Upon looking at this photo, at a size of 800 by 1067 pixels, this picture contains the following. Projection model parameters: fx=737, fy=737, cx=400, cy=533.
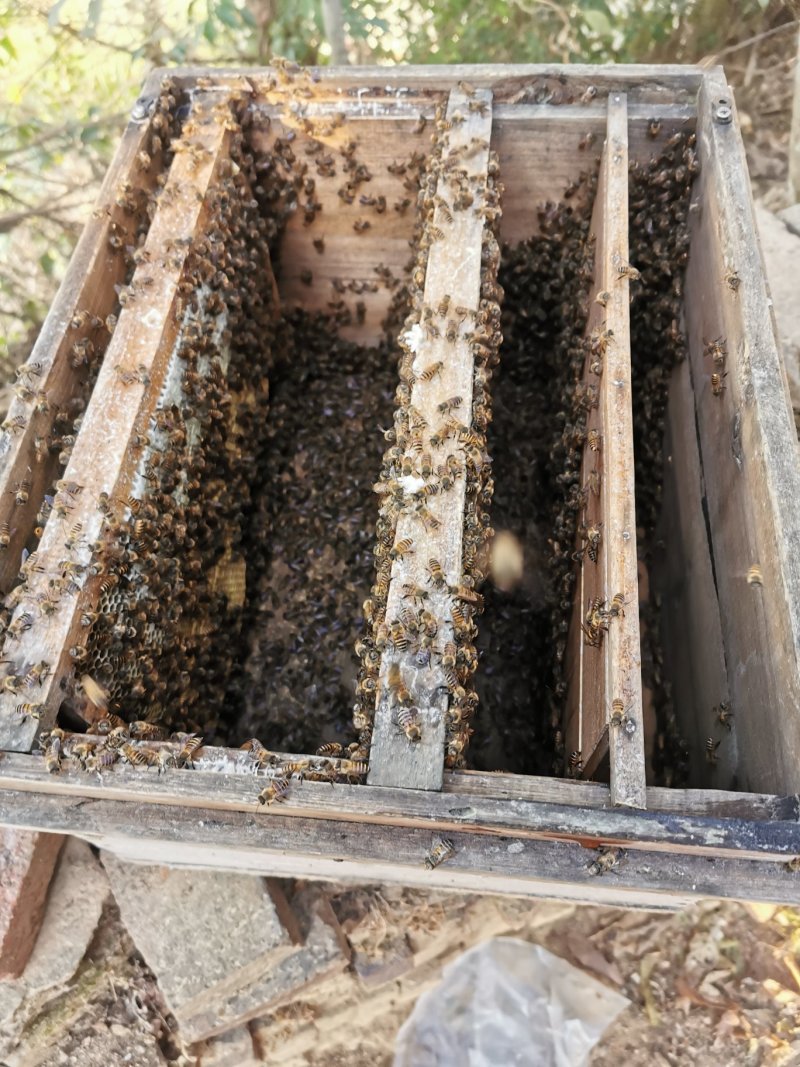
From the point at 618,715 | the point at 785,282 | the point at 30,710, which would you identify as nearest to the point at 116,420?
the point at 30,710

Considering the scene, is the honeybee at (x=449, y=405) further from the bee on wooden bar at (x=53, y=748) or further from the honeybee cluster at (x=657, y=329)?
the bee on wooden bar at (x=53, y=748)

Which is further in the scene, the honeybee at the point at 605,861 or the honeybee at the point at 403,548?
the honeybee at the point at 403,548

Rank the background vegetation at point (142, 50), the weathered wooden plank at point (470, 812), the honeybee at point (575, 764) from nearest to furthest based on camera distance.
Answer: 1. the weathered wooden plank at point (470, 812)
2. the honeybee at point (575, 764)
3. the background vegetation at point (142, 50)

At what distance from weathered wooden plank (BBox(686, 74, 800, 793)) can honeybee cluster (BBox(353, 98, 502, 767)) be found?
87 centimetres

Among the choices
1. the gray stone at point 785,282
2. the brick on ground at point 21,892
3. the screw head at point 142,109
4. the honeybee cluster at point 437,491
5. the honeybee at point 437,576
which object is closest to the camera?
the honeybee cluster at point 437,491

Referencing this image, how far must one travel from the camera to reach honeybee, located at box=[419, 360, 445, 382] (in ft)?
8.63

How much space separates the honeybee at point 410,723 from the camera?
78.2 inches

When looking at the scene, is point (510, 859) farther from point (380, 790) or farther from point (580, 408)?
point (580, 408)

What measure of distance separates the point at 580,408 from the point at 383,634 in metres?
1.48

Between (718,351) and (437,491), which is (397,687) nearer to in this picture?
(437,491)

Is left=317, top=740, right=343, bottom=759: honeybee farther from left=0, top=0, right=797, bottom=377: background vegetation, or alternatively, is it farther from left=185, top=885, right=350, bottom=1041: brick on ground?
left=0, top=0, right=797, bottom=377: background vegetation

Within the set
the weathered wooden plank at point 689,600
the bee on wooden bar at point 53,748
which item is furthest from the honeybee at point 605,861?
the bee on wooden bar at point 53,748

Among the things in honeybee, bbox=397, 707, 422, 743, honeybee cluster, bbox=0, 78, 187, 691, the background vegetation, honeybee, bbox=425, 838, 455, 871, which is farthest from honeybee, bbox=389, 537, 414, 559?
the background vegetation

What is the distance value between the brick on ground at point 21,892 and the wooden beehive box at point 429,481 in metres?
0.93
